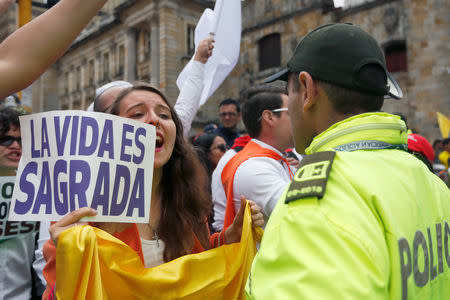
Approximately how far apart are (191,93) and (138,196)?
1.95 meters

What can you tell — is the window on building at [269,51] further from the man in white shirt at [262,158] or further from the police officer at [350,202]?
the police officer at [350,202]

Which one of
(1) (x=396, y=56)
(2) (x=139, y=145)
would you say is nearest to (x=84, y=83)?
(1) (x=396, y=56)

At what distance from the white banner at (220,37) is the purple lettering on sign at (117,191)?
6.57 ft

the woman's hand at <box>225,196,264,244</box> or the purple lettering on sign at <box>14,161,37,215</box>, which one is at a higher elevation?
the purple lettering on sign at <box>14,161,37,215</box>

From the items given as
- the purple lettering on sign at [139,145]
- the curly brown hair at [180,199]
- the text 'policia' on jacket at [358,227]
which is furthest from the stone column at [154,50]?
the text 'policia' on jacket at [358,227]

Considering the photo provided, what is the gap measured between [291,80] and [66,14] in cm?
83

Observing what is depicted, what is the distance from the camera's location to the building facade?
15.0 meters

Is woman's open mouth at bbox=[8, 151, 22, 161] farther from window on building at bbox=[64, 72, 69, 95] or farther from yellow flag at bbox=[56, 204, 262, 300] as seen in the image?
window on building at bbox=[64, 72, 69, 95]

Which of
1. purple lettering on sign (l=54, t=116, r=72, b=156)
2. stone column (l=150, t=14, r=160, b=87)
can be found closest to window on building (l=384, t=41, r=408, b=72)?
stone column (l=150, t=14, r=160, b=87)

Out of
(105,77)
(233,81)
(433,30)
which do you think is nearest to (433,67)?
(433,30)

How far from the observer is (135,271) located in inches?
65.1

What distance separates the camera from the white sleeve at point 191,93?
353 cm

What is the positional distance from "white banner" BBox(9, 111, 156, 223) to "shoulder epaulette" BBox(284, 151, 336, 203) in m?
0.83

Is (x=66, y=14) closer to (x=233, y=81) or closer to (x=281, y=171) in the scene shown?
(x=281, y=171)
